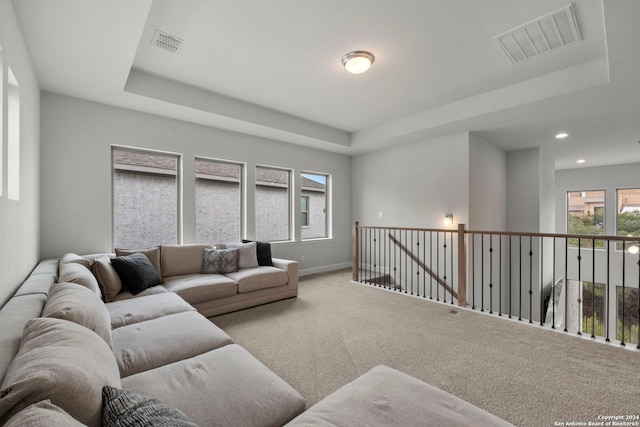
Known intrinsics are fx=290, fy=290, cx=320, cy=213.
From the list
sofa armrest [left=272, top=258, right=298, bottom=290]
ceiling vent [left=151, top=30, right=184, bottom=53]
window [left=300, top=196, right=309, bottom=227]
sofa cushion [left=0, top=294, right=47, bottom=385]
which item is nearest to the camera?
sofa cushion [left=0, top=294, right=47, bottom=385]

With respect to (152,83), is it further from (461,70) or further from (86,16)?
(461,70)

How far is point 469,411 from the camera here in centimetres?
119

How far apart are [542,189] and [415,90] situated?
4123 mm

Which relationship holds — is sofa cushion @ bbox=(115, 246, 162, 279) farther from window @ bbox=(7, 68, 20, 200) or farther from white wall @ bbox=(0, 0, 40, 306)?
window @ bbox=(7, 68, 20, 200)

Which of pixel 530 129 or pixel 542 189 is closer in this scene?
pixel 530 129

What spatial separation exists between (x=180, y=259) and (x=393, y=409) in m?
3.40

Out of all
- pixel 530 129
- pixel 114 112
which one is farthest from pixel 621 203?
pixel 114 112

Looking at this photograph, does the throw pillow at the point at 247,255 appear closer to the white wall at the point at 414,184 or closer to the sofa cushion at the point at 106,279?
the sofa cushion at the point at 106,279

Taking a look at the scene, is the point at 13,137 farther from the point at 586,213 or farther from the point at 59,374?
the point at 586,213

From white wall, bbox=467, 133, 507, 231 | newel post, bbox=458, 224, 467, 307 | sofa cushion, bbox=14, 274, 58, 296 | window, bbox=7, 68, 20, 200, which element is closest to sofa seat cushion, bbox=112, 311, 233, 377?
sofa cushion, bbox=14, 274, 58, 296

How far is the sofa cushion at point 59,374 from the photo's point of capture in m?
0.76

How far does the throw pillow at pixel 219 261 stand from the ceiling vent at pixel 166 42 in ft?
8.00

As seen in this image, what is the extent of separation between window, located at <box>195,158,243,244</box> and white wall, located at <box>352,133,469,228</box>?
281cm

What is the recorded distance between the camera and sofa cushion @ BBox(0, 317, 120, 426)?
765 millimetres
